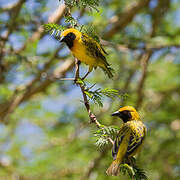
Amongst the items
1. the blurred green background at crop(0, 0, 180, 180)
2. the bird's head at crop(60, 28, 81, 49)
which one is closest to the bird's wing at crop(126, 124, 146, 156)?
the bird's head at crop(60, 28, 81, 49)

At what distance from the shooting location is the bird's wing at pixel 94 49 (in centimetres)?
233

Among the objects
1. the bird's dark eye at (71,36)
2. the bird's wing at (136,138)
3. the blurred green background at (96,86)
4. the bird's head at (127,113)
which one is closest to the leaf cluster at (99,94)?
the bird's dark eye at (71,36)

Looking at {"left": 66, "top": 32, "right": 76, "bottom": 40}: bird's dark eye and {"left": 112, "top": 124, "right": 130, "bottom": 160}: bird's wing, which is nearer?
{"left": 66, "top": 32, "right": 76, "bottom": 40}: bird's dark eye

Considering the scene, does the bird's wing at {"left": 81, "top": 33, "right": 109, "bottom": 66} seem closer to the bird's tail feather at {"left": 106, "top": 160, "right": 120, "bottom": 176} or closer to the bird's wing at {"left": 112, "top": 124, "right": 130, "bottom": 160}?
the bird's wing at {"left": 112, "top": 124, "right": 130, "bottom": 160}

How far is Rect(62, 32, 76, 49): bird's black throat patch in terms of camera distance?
2242 millimetres

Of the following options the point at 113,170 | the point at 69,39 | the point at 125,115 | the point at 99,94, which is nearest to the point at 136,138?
A: the point at 125,115

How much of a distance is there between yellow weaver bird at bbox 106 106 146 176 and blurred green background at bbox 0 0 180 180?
1705mm

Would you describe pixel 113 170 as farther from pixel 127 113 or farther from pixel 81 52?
pixel 81 52

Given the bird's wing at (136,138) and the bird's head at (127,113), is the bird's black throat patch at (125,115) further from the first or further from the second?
the bird's wing at (136,138)

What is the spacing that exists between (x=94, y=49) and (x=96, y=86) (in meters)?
3.20

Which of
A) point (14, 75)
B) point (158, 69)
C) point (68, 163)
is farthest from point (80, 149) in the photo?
point (158, 69)

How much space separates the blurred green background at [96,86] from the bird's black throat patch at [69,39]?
1967 millimetres

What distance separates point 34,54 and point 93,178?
2334mm

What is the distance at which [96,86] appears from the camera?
5.56 metres
